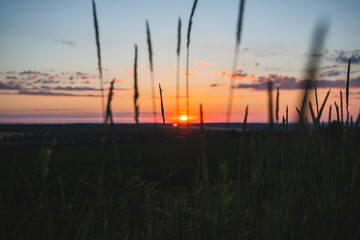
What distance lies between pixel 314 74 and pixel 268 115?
102 mm

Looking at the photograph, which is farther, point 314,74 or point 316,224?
point 316,224

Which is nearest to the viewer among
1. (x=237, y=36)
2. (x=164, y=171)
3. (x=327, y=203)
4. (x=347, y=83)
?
(x=237, y=36)

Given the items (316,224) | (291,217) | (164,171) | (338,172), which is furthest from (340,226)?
(164,171)

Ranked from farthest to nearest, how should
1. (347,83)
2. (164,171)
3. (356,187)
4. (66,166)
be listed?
(66,166)
(164,171)
(347,83)
(356,187)

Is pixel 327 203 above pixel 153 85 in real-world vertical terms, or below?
below

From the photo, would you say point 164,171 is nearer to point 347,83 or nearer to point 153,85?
point 153,85

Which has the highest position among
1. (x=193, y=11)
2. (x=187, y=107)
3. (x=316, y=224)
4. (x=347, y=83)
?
(x=193, y=11)

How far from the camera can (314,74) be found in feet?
1.25

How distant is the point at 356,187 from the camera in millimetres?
1151

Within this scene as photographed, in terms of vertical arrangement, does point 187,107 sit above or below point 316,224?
above

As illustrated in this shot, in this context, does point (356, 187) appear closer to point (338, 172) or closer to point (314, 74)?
point (338, 172)

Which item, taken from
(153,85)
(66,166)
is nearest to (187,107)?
(153,85)

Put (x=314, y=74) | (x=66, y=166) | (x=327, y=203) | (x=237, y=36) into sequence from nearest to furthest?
1. (x=314, y=74)
2. (x=237, y=36)
3. (x=327, y=203)
4. (x=66, y=166)

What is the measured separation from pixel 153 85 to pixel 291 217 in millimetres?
860
